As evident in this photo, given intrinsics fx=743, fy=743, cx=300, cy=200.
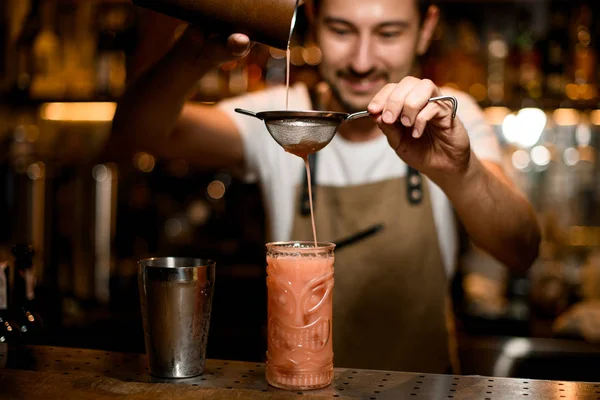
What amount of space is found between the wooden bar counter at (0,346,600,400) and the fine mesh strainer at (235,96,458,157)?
434 millimetres

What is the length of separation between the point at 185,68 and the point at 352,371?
0.81m

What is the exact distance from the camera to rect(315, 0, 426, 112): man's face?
204cm

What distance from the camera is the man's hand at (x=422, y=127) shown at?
4.33 feet

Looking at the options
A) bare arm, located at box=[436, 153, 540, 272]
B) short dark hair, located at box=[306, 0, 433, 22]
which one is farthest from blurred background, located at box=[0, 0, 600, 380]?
bare arm, located at box=[436, 153, 540, 272]

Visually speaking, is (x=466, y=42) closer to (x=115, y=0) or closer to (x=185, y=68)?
(x=115, y=0)

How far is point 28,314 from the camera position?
159 cm

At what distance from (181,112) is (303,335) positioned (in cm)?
99

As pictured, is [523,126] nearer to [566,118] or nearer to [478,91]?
[566,118]

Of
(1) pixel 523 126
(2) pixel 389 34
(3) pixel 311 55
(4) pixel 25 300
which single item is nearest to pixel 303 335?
(4) pixel 25 300

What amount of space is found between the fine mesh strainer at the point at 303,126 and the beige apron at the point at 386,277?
832 millimetres

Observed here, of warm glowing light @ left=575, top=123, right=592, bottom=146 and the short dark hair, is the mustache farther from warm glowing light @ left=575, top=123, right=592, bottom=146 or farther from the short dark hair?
warm glowing light @ left=575, top=123, right=592, bottom=146

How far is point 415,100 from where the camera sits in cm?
131

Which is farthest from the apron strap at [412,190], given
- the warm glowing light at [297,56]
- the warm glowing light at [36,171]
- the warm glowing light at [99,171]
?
the warm glowing light at [36,171]

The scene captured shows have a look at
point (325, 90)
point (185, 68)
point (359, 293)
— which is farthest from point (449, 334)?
point (185, 68)
